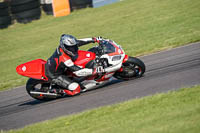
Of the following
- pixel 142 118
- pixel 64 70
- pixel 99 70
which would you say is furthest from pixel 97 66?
pixel 142 118

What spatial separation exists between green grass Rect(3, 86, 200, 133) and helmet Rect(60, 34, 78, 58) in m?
2.03

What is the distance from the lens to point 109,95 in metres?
8.23

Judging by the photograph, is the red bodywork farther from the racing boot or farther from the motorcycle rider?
the racing boot

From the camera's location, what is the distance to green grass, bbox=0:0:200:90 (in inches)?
519

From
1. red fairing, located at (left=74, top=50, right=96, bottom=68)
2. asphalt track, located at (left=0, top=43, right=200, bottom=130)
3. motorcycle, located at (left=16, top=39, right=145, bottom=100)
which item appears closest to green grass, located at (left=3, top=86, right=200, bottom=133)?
asphalt track, located at (left=0, top=43, right=200, bottom=130)

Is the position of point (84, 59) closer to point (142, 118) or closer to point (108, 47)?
point (108, 47)

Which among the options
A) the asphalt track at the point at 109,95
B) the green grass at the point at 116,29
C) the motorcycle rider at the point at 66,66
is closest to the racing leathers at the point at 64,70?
the motorcycle rider at the point at 66,66

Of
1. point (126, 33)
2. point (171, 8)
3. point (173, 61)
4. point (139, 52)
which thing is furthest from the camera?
point (171, 8)

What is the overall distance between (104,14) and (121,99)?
1391 centimetres

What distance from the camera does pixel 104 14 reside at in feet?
68.7

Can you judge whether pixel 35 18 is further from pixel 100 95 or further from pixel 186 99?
pixel 186 99

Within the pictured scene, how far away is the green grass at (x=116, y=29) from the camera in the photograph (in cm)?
1319

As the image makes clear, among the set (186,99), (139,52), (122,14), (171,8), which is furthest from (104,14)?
(186,99)

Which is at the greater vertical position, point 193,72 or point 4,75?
point 193,72
